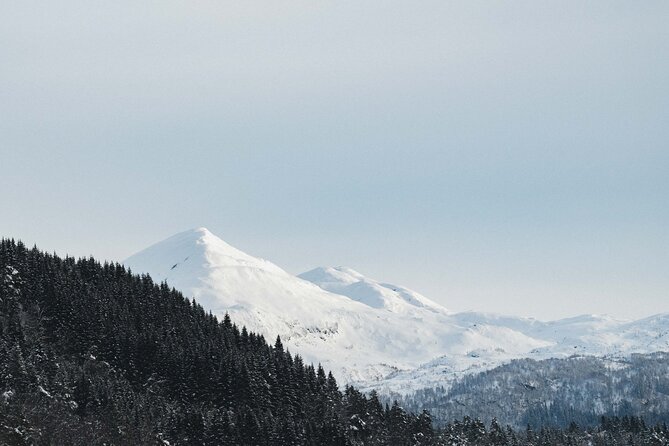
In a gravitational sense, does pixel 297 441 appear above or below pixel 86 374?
below

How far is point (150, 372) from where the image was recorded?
188 m

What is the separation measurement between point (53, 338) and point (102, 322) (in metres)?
12.8

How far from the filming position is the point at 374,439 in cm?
18250

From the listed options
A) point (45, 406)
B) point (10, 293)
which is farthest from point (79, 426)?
point (10, 293)

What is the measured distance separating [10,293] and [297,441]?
8016 cm

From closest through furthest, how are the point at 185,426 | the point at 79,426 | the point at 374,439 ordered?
the point at 79,426
the point at 185,426
the point at 374,439

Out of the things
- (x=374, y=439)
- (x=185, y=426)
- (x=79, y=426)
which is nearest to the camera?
(x=79, y=426)

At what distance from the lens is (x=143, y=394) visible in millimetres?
176250

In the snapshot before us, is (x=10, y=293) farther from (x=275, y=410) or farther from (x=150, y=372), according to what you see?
(x=275, y=410)

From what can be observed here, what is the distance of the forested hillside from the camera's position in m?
147

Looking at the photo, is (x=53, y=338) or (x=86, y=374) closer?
(x=86, y=374)

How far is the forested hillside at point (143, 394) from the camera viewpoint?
147 m

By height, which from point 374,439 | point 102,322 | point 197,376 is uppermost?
point 102,322

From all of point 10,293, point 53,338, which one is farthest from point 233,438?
point 10,293
